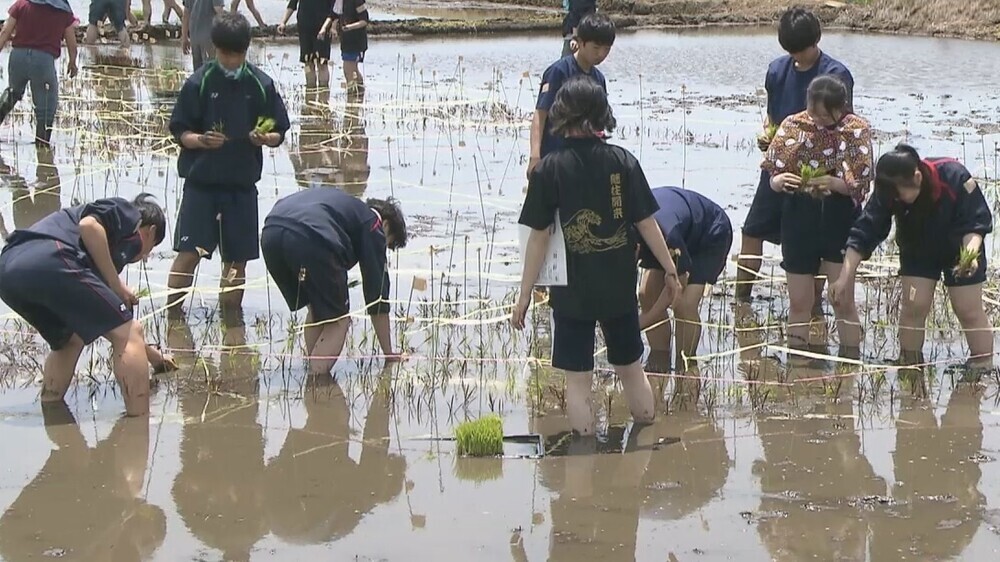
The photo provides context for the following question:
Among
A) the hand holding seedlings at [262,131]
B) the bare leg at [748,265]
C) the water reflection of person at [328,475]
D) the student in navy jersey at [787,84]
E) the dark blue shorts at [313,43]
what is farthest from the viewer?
the dark blue shorts at [313,43]

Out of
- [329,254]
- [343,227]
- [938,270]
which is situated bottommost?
[938,270]

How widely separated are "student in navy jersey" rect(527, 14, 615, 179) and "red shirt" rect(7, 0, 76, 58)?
5.67m

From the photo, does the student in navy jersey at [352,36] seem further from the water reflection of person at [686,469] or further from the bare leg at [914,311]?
the water reflection of person at [686,469]

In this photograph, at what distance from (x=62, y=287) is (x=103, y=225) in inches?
12.3

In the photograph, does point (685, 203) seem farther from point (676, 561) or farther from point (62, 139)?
point (62, 139)

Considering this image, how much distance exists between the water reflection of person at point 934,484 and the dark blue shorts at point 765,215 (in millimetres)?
1613

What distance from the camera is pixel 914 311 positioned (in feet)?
23.0

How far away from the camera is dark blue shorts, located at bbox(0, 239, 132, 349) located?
5.91 m

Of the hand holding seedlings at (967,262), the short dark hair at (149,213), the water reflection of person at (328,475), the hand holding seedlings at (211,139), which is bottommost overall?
the water reflection of person at (328,475)

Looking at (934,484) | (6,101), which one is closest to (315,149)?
(6,101)

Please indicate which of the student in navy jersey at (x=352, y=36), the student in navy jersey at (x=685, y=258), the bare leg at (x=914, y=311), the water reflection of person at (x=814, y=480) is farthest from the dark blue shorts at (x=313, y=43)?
the water reflection of person at (x=814, y=480)

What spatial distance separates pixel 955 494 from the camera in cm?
529

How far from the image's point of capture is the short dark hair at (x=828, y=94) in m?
6.78

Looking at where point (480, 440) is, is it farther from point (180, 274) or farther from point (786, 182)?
point (180, 274)
